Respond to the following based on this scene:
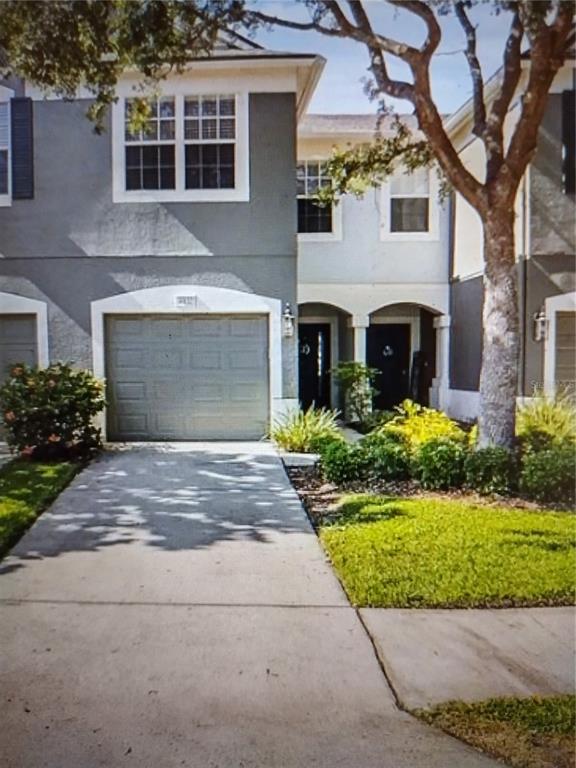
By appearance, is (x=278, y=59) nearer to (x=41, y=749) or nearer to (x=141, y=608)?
(x=141, y=608)

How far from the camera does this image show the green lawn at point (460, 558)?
152 centimetres

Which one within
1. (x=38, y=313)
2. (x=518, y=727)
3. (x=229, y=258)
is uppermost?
(x=229, y=258)

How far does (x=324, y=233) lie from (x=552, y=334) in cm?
142

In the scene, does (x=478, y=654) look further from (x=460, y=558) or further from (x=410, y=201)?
(x=410, y=201)

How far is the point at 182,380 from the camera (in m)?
1.95

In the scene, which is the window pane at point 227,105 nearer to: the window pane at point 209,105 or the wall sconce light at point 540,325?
the window pane at point 209,105

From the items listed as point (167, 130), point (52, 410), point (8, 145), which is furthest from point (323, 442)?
point (8, 145)

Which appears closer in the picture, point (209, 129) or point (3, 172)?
point (3, 172)

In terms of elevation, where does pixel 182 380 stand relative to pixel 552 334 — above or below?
below

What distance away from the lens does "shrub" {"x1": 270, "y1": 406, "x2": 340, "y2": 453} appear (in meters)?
2.14

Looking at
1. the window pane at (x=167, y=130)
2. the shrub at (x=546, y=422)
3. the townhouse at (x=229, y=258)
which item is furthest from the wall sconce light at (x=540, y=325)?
the window pane at (x=167, y=130)

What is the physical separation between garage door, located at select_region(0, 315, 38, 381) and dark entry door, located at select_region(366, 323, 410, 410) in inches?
47.9

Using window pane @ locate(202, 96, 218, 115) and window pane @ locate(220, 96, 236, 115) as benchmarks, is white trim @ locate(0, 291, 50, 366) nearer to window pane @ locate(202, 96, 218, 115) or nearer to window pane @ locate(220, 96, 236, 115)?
window pane @ locate(202, 96, 218, 115)

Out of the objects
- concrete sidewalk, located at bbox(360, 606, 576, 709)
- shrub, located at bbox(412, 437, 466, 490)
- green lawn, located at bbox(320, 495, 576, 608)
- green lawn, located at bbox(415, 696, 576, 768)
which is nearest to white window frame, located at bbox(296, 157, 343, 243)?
shrub, located at bbox(412, 437, 466, 490)
